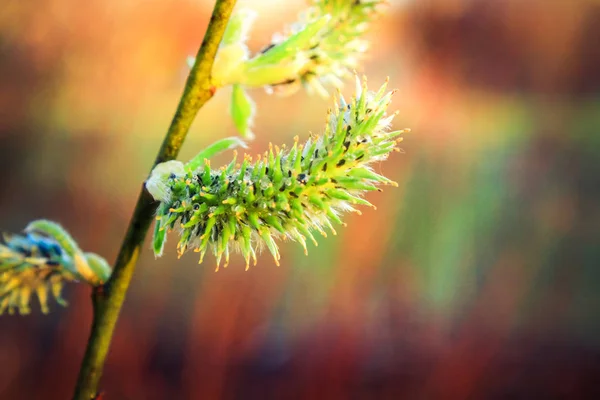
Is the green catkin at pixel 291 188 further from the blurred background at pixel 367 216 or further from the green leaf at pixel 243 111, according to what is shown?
the blurred background at pixel 367 216

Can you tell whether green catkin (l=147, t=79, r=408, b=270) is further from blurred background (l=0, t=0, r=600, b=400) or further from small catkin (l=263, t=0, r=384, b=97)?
blurred background (l=0, t=0, r=600, b=400)

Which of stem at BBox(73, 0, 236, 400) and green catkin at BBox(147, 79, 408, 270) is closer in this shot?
green catkin at BBox(147, 79, 408, 270)

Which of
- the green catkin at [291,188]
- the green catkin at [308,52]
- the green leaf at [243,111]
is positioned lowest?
the green catkin at [291,188]

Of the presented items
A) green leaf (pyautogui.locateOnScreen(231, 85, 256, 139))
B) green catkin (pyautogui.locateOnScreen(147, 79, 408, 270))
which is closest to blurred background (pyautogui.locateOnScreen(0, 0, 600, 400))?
green leaf (pyautogui.locateOnScreen(231, 85, 256, 139))

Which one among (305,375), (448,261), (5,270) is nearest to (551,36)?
(448,261)

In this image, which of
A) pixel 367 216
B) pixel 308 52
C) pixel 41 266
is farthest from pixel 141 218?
pixel 367 216

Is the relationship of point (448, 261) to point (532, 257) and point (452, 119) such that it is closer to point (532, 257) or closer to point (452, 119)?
point (532, 257)

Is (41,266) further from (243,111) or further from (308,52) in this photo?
(308,52)

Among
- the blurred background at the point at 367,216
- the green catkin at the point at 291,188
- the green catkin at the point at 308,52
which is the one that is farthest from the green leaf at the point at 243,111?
the blurred background at the point at 367,216
